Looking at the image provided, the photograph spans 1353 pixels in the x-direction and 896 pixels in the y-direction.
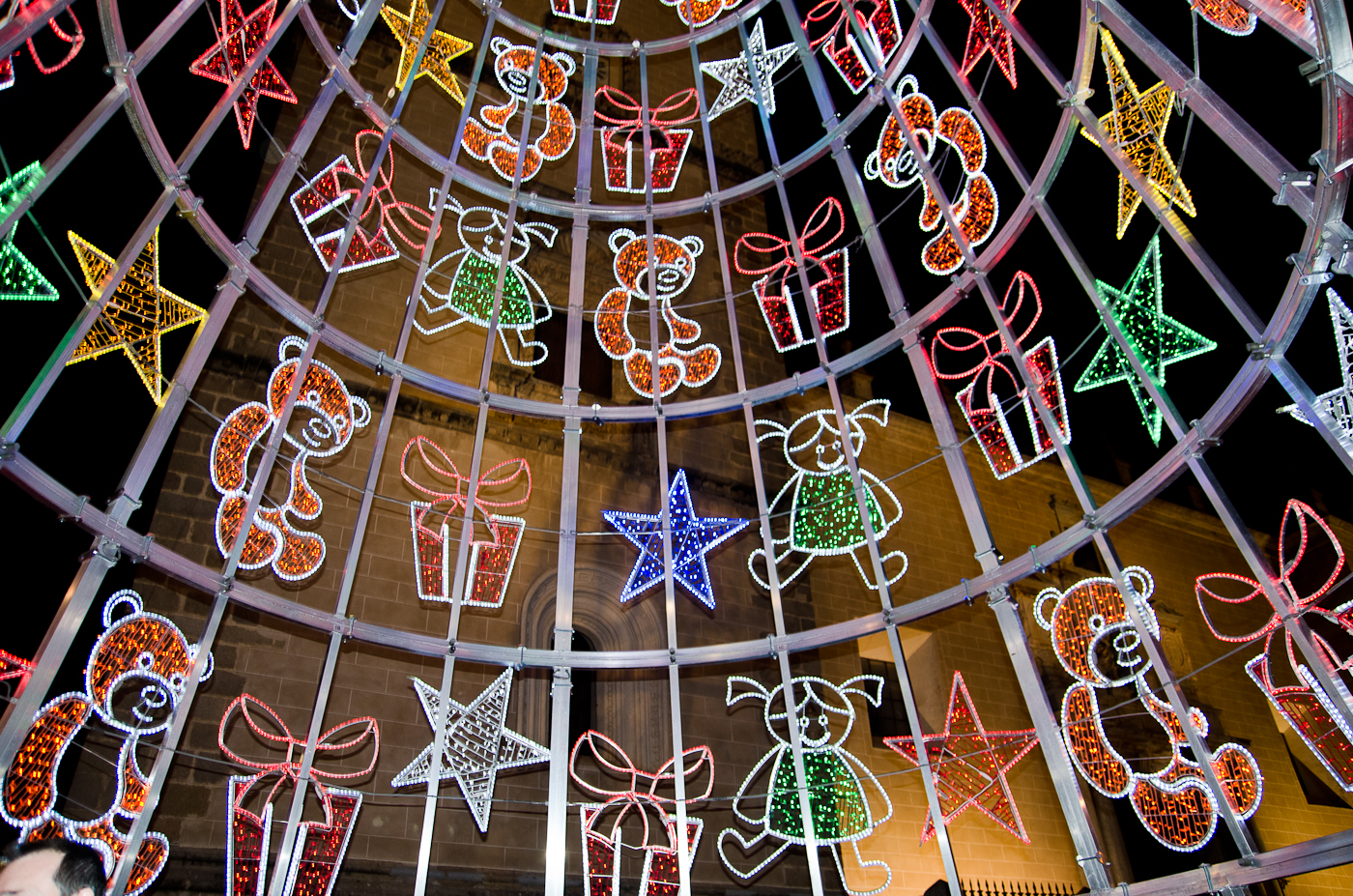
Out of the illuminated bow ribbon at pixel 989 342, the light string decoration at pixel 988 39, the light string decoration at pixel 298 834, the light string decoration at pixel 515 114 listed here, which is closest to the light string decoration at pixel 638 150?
the light string decoration at pixel 515 114

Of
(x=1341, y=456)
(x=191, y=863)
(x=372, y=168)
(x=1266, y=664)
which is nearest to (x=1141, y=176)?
(x=1341, y=456)

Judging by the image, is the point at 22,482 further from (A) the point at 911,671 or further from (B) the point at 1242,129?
(A) the point at 911,671

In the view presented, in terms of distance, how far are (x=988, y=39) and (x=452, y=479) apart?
8111 millimetres

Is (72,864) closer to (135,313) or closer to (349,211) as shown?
(135,313)

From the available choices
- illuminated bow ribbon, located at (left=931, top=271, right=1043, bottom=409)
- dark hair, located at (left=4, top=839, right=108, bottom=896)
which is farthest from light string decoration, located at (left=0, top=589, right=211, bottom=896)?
illuminated bow ribbon, located at (left=931, top=271, right=1043, bottom=409)

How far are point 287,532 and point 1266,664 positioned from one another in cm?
878

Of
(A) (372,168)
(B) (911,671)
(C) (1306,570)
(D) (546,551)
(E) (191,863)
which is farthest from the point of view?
(C) (1306,570)

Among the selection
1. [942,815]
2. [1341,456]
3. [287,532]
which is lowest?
[942,815]

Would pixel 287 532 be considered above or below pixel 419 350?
below

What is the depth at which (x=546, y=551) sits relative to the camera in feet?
40.9

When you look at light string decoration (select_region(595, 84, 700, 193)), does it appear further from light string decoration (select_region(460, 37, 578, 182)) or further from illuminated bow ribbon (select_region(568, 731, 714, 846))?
illuminated bow ribbon (select_region(568, 731, 714, 846))

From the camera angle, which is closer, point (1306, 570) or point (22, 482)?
point (22, 482)

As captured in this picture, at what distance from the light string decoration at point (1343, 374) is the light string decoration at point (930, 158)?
13.4ft

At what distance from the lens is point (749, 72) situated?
12.6 metres
